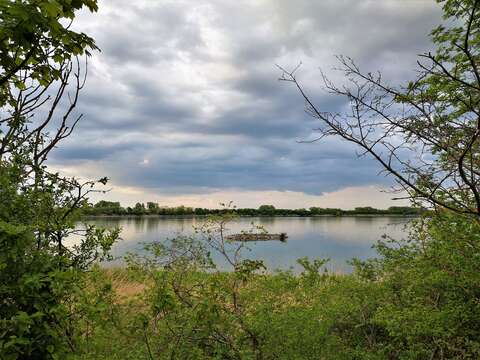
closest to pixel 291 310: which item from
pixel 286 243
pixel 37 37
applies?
pixel 37 37

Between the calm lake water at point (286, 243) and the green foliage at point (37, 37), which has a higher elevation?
the green foliage at point (37, 37)

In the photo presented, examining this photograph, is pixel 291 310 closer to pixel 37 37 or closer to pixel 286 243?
pixel 37 37

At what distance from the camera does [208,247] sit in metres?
5.33

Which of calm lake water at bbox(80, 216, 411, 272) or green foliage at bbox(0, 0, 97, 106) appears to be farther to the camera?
calm lake water at bbox(80, 216, 411, 272)

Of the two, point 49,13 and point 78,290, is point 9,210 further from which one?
point 49,13

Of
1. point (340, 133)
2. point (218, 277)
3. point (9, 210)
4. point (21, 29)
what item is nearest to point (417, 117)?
point (340, 133)

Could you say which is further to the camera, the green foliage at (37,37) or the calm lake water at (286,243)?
the calm lake water at (286,243)

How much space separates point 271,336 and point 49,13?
443 centimetres

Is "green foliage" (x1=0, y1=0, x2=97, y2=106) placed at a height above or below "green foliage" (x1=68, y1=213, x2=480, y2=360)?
above

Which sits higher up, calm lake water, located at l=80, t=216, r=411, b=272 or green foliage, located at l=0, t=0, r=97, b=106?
green foliage, located at l=0, t=0, r=97, b=106

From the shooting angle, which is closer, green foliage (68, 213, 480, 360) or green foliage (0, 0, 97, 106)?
green foliage (0, 0, 97, 106)

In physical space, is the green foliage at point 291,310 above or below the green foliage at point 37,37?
below

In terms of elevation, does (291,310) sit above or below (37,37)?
below

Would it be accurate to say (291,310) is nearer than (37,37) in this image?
No
